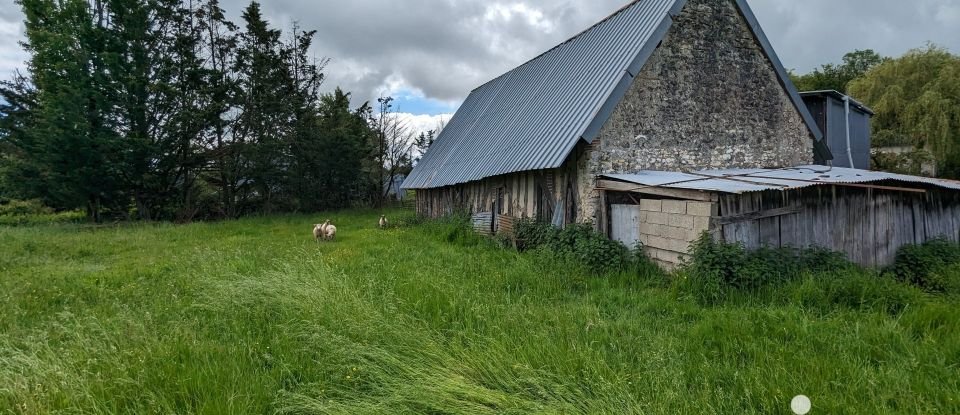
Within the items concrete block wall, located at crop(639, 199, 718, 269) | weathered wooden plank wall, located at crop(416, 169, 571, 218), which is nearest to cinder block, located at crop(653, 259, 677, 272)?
concrete block wall, located at crop(639, 199, 718, 269)

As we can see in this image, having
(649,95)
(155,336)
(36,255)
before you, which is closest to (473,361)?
(155,336)

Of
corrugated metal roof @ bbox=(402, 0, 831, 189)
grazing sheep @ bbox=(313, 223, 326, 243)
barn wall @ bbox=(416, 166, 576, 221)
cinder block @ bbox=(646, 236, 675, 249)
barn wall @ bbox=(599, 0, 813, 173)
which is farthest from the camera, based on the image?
grazing sheep @ bbox=(313, 223, 326, 243)

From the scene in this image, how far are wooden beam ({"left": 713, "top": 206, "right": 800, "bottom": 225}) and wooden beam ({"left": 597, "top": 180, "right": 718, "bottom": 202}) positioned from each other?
324 millimetres

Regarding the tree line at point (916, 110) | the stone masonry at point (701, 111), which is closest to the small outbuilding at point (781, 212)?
the stone masonry at point (701, 111)

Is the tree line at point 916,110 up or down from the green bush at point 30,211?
up

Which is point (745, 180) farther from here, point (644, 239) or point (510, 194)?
point (510, 194)

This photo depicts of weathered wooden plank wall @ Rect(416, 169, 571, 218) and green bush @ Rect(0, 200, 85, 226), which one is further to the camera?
green bush @ Rect(0, 200, 85, 226)

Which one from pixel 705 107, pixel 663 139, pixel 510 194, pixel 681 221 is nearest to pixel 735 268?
pixel 681 221

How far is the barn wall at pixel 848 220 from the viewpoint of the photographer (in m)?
6.52

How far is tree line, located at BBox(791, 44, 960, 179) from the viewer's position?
20078 mm

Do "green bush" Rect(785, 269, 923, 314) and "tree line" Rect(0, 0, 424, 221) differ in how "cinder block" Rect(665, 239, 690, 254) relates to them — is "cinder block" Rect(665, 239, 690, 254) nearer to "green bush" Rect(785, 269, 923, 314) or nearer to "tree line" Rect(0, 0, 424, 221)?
"green bush" Rect(785, 269, 923, 314)

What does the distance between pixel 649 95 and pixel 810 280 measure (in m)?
4.90

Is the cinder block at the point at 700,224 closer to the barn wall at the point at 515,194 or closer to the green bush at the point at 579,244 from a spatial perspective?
the green bush at the point at 579,244

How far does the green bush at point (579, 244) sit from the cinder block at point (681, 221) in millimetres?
892
